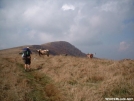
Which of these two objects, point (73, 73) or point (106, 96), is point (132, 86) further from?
point (73, 73)

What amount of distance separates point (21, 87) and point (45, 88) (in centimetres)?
132

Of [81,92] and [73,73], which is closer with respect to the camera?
[81,92]

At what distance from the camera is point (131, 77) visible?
335 inches

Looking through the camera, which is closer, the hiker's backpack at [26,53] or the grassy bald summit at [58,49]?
the hiker's backpack at [26,53]

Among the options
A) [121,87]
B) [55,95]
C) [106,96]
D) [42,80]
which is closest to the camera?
[106,96]

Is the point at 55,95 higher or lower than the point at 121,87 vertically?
lower

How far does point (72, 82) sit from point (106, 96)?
2788 millimetres

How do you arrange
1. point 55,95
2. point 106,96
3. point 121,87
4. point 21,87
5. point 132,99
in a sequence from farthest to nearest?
point 21,87 < point 55,95 < point 121,87 < point 106,96 < point 132,99

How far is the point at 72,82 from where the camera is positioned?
9109 mm

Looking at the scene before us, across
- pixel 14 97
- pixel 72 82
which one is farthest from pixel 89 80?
pixel 14 97

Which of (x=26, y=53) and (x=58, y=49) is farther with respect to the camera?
(x=58, y=49)

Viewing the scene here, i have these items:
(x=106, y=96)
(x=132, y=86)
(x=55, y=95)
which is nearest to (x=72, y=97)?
(x=55, y=95)

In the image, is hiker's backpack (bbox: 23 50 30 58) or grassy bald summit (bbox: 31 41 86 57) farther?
grassy bald summit (bbox: 31 41 86 57)

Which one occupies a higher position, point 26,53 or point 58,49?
point 58,49
